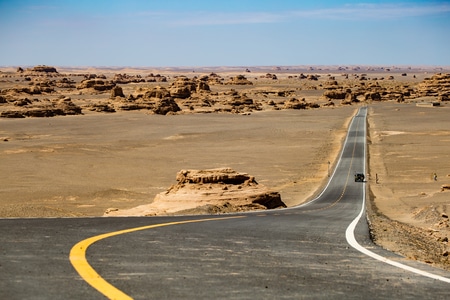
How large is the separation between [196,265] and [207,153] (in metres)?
62.2

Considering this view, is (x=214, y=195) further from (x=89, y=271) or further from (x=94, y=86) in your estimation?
(x=94, y=86)

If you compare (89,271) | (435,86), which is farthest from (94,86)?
(89,271)

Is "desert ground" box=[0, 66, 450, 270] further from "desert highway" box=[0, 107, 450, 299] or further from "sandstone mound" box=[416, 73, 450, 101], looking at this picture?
"sandstone mound" box=[416, 73, 450, 101]

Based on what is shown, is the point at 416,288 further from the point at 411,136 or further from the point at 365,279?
the point at 411,136

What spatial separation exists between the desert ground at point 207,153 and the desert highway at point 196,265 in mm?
1865

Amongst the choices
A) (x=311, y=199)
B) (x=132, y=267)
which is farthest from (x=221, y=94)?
(x=132, y=267)

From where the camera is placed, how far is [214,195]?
2548 centimetres

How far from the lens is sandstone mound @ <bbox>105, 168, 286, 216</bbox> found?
23.8 m

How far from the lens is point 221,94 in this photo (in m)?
173

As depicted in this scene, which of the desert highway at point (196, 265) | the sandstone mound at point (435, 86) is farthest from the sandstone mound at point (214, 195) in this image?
the sandstone mound at point (435, 86)

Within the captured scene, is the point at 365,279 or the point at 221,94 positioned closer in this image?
the point at 365,279

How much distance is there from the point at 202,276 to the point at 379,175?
52.2 metres

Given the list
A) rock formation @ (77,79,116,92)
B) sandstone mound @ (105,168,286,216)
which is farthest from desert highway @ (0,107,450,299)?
rock formation @ (77,79,116,92)

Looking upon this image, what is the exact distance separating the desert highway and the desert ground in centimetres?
186
